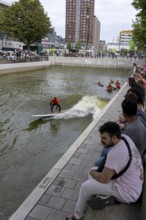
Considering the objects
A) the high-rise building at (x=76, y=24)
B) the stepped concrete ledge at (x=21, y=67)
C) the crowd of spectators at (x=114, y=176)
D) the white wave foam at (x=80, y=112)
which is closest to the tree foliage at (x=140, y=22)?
the white wave foam at (x=80, y=112)

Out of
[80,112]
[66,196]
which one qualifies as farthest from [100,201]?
[80,112]

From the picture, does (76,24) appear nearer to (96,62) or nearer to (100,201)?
(96,62)

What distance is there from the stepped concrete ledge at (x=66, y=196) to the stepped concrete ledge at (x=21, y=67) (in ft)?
95.2

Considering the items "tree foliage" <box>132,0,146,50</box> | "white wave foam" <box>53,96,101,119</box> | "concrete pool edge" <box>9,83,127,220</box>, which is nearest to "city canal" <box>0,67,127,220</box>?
"white wave foam" <box>53,96,101,119</box>

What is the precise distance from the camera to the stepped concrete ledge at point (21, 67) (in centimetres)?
3488

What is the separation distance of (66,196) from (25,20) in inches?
1824

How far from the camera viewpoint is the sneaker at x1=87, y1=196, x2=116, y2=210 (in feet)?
12.0

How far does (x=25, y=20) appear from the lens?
1847 inches

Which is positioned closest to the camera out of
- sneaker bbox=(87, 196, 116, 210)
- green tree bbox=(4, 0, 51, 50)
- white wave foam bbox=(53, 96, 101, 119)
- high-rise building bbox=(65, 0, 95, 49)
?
sneaker bbox=(87, 196, 116, 210)

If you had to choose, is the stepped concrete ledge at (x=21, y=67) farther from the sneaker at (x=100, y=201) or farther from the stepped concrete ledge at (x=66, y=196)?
the sneaker at (x=100, y=201)

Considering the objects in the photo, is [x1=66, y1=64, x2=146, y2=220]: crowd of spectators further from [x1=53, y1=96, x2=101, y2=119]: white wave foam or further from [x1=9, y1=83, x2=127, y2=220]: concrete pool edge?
[x1=53, y1=96, x2=101, y2=119]: white wave foam

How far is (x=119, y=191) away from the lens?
3561 mm

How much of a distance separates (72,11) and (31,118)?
169 meters

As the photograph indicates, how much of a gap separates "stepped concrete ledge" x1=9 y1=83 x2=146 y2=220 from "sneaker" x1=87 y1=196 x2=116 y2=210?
0.11 m
